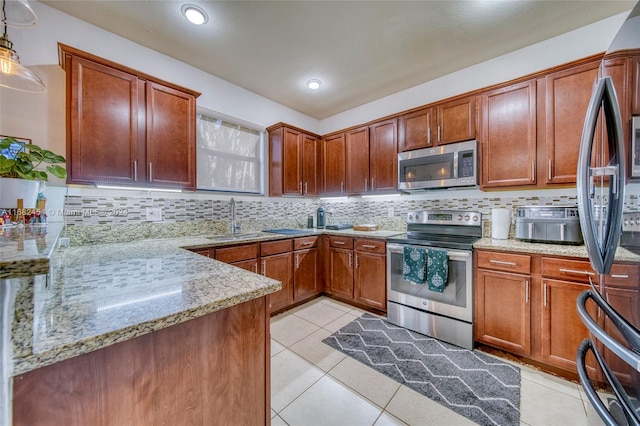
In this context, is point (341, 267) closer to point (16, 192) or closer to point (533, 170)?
point (533, 170)

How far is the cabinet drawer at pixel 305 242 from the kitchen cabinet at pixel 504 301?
5.80 ft

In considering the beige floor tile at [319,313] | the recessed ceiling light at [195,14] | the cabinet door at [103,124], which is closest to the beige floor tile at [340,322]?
the beige floor tile at [319,313]

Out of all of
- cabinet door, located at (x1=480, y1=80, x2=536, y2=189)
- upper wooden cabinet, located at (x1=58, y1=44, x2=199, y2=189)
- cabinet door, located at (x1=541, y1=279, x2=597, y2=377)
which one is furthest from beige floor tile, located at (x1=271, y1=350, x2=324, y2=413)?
cabinet door, located at (x1=480, y1=80, x2=536, y2=189)

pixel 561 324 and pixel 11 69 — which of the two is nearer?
pixel 11 69

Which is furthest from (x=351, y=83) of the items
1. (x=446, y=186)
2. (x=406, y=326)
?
(x=406, y=326)

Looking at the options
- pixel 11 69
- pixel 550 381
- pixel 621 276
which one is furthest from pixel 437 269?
pixel 11 69

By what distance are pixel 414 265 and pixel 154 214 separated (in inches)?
100

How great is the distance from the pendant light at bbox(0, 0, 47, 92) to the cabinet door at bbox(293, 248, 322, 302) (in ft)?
7.82

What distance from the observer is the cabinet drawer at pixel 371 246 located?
2676 millimetres

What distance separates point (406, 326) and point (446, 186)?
1.47 metres

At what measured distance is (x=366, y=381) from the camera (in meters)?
1.72

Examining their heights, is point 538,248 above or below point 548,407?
above

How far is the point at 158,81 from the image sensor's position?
2.14m

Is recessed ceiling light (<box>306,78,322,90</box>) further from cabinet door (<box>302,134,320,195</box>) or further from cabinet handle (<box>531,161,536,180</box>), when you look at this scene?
cabinet handle (<box>531,161,536,180</box>)
